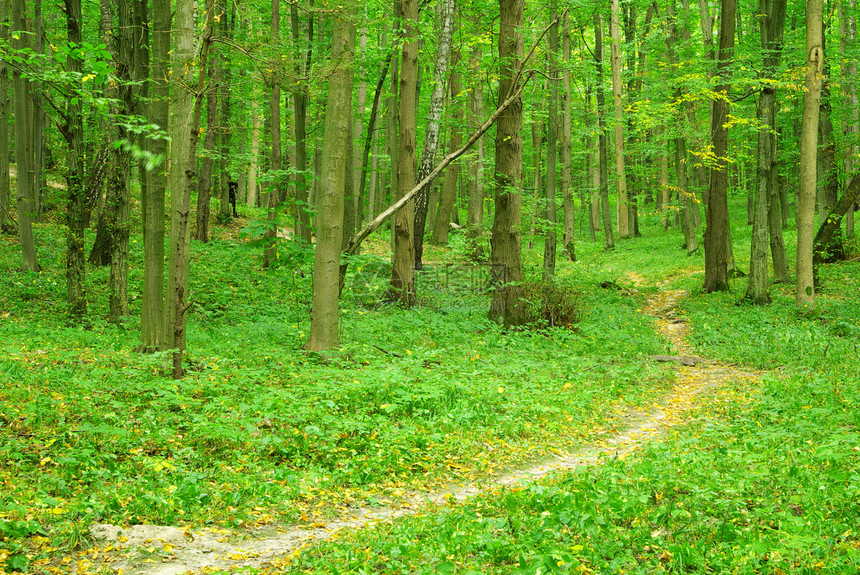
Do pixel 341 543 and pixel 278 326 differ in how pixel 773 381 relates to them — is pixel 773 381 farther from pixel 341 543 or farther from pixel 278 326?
pixel 278 326

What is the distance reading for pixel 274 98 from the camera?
17281 millimetres

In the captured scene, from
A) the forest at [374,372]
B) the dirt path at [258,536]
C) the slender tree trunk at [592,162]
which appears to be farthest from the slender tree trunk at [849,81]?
the dirt path at [258,536]

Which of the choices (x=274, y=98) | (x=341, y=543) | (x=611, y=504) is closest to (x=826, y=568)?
(x=611, y=504)

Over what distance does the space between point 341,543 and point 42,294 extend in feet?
37.7

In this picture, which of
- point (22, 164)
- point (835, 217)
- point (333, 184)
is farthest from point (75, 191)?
point (835, 217)

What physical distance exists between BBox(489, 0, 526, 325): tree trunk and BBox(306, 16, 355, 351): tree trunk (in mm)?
4876

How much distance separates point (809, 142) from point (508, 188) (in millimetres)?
7267

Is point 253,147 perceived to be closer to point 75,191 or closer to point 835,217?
point 75,191

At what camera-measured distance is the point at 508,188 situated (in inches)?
489

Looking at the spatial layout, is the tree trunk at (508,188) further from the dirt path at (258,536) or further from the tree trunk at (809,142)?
the tree trunk at (809,142)

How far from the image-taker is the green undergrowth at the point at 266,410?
452 centimetres

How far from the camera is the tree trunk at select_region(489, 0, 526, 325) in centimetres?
1252

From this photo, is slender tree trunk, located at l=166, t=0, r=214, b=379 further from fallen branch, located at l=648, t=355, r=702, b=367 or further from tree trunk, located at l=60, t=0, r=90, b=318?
fallen branch, located at l=648, t=355, r=702, b=367

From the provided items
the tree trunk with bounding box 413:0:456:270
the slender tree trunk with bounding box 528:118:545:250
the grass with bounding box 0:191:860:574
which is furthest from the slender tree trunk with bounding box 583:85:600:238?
the grass with bounding box 0:191:860:574
